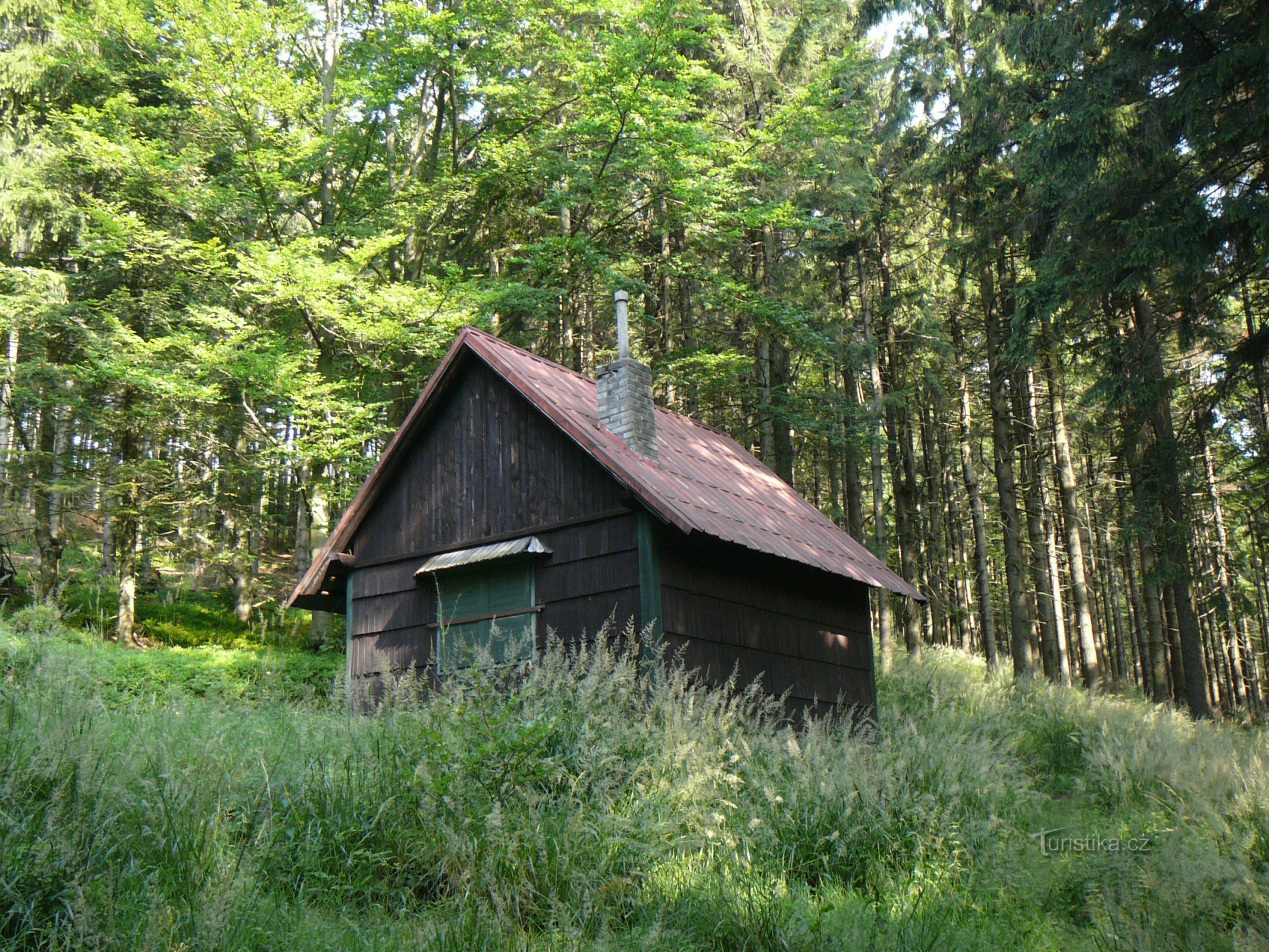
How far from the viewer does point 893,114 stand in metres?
19.9

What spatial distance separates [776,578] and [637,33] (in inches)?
422

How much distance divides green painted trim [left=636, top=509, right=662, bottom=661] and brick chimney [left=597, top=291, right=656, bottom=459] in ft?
4.57

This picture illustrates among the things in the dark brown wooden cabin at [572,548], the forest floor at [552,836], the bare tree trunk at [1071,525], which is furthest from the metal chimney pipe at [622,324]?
the bare tree trunk at [1071,525]

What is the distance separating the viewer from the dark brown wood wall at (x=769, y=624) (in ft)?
37.2

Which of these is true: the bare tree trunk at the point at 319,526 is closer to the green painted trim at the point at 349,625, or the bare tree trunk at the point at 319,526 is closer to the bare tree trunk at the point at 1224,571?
the green painted trim at the point at 349,625

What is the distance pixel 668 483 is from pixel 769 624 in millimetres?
2596

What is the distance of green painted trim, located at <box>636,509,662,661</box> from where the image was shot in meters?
10.7

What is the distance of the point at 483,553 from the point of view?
12172 mm

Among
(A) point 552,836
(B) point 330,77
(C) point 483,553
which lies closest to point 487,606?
(C) point 483,553

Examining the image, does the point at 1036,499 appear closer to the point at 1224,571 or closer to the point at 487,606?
the point at 1224,571

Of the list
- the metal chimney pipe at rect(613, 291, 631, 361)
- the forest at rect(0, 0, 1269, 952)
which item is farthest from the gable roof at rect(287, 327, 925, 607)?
the forest at rect(0, 0, 1269, 952)

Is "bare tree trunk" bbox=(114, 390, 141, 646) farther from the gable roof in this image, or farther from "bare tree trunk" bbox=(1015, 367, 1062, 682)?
"bare tree trunk" bbox=(1015, 367, 1062, 682)

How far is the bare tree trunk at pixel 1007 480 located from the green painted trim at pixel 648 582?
33.0 feet

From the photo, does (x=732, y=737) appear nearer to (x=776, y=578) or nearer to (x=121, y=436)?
(x=776, y=578)
